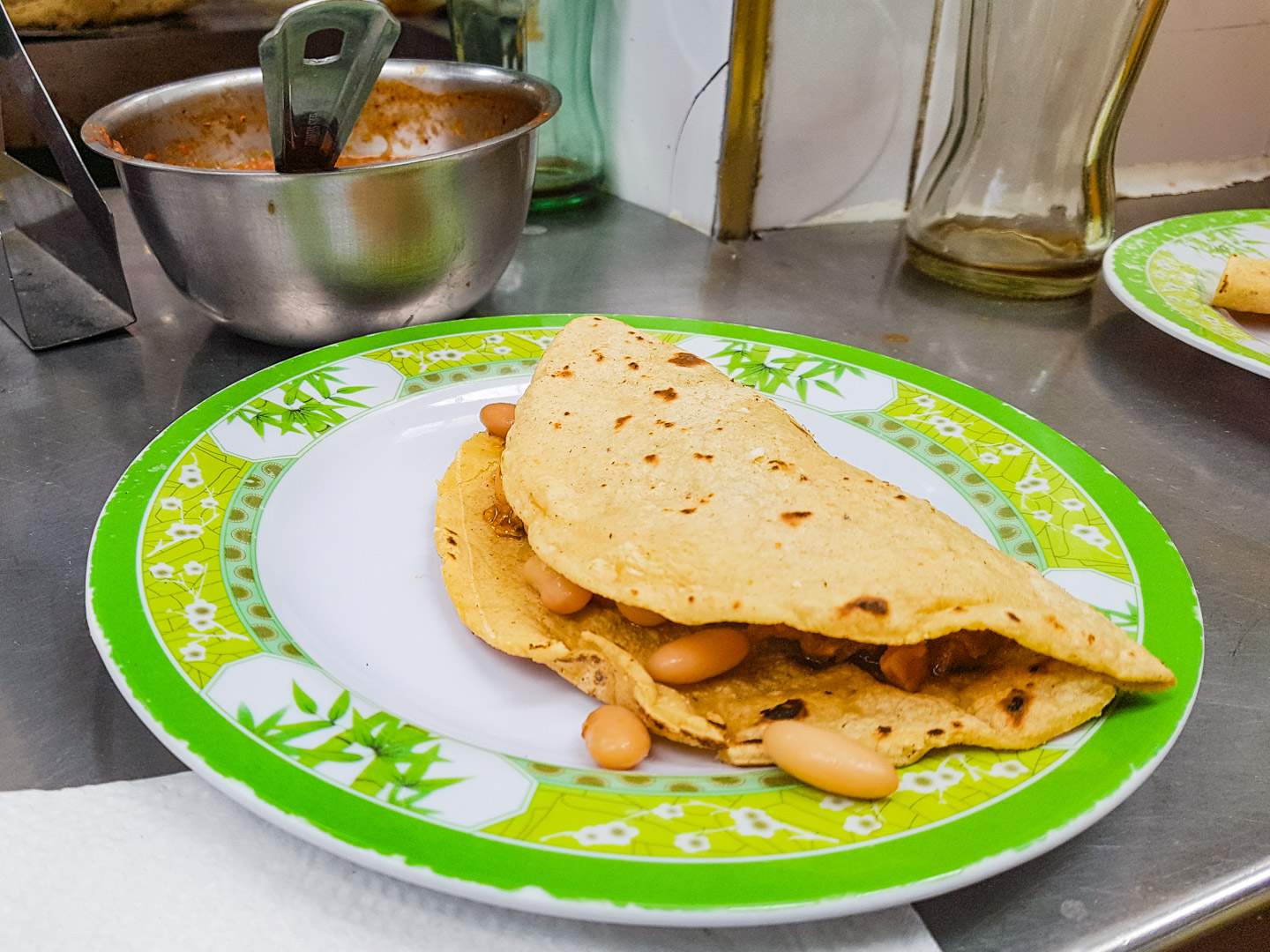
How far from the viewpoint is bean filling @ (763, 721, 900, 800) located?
0.60 metres

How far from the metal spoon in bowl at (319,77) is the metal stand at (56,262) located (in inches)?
13.0

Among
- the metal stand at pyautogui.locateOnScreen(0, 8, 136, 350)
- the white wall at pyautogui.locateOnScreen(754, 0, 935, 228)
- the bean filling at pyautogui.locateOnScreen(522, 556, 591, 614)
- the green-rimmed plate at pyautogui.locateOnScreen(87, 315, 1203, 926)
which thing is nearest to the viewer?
the green-rimmed plate at pyautogui.locateOnScreen(87, 315, 1203, 926)

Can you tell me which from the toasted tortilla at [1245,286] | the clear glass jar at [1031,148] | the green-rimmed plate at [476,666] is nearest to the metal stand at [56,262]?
the green-rimmed plate at [476,666]

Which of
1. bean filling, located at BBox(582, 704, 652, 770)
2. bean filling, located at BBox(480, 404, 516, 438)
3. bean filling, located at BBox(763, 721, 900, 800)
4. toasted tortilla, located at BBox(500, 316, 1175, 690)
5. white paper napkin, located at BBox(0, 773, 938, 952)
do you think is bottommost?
white paper napkin, located at BBox(0, 773, 938, 952)

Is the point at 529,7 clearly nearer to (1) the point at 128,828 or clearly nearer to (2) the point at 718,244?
(2) the point at 718,244

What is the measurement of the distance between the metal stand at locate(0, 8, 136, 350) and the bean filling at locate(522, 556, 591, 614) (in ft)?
2.83

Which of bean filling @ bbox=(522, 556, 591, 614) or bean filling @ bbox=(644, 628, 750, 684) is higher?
bean filling @ bbox=(644, 628, 750, 684)

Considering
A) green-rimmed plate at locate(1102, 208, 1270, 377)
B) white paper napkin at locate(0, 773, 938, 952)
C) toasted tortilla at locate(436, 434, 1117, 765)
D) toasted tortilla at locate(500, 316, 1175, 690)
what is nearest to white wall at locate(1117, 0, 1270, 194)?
green-rimmed plate at locate(1102, 208, 1270, 377)

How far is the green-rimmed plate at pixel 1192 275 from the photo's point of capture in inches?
47.9

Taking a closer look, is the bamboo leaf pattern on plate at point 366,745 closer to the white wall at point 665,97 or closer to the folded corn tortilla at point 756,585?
the folded corn tortilla at point 756,585

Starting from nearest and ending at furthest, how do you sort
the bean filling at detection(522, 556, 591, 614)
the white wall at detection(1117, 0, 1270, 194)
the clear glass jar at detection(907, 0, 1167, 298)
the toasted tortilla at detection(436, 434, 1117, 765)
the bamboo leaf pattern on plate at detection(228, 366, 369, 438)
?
the toasted tortilla at detection(436, 434, 1117, 765) → the bean filling at detection(522, 556, 591, 614) → the bamboo leaf pattern on plate at detection(228, 366, 369, 438) → the clear glass jar at detection(907, 0, 1167, 298) → the white wall at detection(1117, 0, 1270, 194)

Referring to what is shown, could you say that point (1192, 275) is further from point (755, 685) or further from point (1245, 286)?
point (755, 685)

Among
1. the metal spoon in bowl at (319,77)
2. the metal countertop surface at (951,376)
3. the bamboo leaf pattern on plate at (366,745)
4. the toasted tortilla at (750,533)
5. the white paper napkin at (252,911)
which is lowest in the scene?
the metal countertop surface at (951,376)

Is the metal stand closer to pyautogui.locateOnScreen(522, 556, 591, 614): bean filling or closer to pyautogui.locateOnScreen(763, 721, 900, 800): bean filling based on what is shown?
pyautogui.locateOnScreen(522, 556, 591, 614): bean filling
